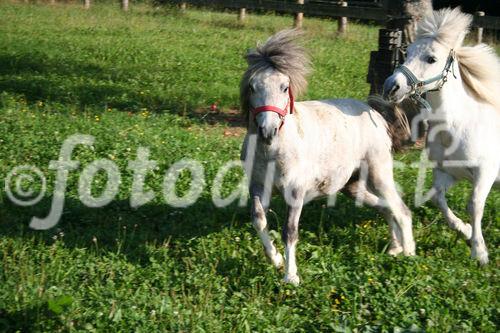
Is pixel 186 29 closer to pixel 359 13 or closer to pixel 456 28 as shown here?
pixel 359 13

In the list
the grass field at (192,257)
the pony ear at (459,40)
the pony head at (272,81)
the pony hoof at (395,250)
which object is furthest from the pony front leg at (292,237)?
the pony ear at (459,40)

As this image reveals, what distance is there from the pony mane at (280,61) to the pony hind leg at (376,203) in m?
1.36

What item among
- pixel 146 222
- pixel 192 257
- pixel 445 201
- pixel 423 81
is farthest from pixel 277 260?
pixel 423 81

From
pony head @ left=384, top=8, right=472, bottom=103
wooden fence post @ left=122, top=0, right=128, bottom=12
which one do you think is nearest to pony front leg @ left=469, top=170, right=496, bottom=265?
pony head @ left=384, top=8, right=472, bottom=103

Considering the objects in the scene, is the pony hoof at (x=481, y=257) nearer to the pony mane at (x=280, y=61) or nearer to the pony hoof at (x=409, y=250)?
the pony hoof at (x=409, y=250)

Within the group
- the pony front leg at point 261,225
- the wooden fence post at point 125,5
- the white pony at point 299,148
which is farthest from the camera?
the wooden fence post at point 125,5

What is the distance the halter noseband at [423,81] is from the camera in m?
6.31

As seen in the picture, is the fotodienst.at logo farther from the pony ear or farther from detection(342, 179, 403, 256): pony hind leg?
the pony ear

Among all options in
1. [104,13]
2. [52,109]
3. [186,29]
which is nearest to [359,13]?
[186,29]

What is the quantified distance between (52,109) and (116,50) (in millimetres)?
5934

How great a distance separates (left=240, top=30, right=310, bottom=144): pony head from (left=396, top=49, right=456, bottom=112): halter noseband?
941mm

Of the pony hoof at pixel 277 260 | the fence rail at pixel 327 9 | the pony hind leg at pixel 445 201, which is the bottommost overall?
the pony hoof at pixel 277 260

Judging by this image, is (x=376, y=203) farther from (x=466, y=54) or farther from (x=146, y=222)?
(x=146, y=222)

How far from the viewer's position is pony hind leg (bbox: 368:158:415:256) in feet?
22.1
